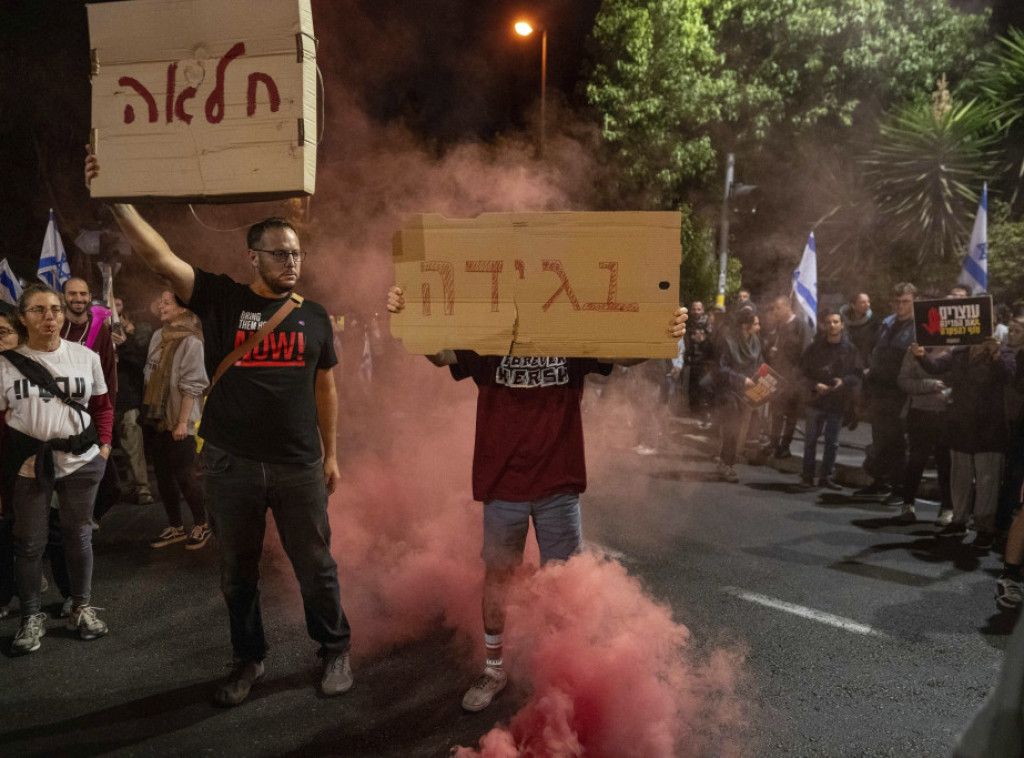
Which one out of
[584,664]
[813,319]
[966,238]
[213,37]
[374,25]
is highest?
[374,25]

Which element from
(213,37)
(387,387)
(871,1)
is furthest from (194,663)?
(871,1)

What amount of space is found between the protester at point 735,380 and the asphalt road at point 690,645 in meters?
1.87

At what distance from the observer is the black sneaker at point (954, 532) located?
544 centimetres

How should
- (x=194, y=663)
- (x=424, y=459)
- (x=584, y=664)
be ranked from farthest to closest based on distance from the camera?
(x=424, y=459), (x=194, y=663), (x=584, y=664)

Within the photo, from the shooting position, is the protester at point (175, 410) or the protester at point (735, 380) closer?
the protester at point (175, 410)

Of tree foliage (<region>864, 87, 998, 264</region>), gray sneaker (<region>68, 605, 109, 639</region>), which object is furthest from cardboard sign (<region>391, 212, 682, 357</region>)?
tree foliage (<region>864, 87, 998, 264</region>)

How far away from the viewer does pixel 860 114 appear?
58.6 ft

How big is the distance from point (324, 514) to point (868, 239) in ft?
61.9

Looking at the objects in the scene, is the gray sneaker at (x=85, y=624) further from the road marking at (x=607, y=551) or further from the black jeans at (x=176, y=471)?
the road marking at (x=607, y=551)

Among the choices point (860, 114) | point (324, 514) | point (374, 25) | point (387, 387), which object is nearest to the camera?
point (324, 514)

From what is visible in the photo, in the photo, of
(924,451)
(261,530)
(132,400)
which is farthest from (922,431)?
(132,400)

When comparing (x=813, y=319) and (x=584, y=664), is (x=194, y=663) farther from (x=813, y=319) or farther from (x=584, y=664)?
(x=813, y=319)

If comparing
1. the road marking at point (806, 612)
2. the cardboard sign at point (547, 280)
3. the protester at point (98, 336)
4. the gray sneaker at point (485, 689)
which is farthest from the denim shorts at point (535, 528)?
the protester at point (98, 336)

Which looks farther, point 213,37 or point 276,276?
point 276,276
